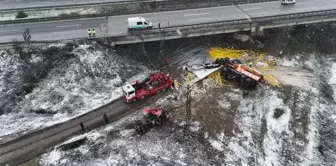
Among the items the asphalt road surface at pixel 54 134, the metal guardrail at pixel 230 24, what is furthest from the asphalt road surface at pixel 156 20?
the asphalt road surface at pixel 54 134

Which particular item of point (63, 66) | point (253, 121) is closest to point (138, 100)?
point (63, 66)

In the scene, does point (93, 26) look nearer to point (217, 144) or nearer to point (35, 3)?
point (35, 3)

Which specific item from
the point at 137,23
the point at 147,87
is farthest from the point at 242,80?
the point at 137,23

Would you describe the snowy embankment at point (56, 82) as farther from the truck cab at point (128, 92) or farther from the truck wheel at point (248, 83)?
the truck wheel at point (248, 83)

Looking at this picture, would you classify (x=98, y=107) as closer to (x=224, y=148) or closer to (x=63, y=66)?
(x=63, y=66)

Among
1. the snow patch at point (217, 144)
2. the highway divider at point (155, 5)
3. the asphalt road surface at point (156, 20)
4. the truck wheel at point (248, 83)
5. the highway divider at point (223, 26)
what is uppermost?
the highway divider at point (155, 5)

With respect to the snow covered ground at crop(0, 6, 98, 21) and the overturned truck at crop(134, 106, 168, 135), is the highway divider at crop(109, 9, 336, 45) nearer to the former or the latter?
the snow covered ground at crop(0, 6, 98, 21)
